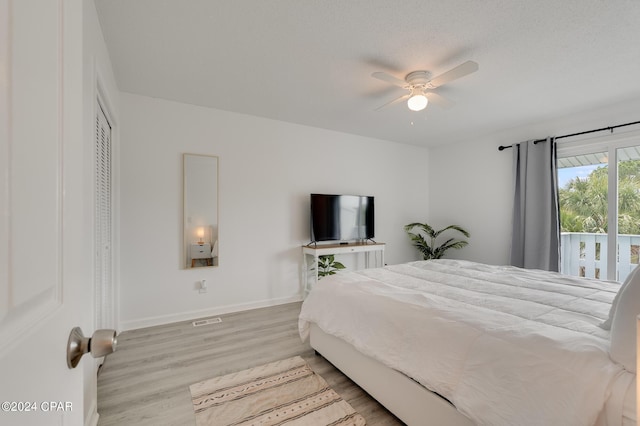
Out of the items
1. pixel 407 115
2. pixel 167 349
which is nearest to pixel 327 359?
pixel 167 349

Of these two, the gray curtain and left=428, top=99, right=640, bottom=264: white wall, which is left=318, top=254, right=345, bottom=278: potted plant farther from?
the gray curtain

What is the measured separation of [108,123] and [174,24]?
1263 millimetres

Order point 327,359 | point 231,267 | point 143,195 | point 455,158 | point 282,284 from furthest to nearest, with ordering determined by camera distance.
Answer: point 455,158 < point 282,284 < point 231,267 < point 143,195 < point 327,359

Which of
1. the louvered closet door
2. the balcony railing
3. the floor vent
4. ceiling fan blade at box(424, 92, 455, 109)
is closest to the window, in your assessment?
the balcony railing

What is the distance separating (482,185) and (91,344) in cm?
537

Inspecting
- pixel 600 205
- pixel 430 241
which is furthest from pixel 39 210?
pixel 430 241

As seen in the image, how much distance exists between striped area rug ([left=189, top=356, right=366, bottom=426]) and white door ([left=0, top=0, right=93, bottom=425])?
1.46 meters

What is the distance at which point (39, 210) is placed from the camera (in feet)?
1.40

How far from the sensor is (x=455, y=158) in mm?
5277

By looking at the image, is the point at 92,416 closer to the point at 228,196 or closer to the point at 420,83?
the point at 228,196

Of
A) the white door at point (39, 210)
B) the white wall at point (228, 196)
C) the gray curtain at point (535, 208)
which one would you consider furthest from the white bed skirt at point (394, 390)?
the gray curtain at point (535, 208)

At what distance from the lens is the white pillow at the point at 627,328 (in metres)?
Answer: 1.07

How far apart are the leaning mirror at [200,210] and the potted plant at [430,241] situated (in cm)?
342

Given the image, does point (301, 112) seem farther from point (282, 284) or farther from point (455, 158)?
point (455, 158)
